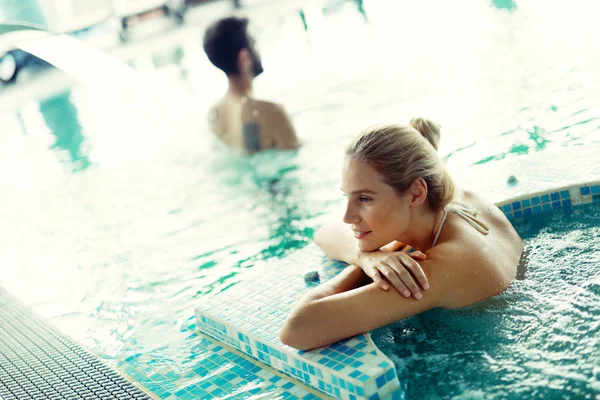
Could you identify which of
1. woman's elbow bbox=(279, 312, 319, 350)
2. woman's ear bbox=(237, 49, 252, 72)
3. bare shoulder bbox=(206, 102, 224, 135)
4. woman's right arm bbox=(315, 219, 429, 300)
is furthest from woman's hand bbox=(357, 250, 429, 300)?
bare shoulder bbox=(206, 102, 224, 135)

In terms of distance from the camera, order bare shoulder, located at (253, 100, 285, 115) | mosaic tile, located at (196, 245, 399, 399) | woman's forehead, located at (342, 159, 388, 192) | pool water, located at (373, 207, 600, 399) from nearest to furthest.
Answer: pool water, located at (373, 207, 600, 399)
mosaic tile, located at (196, 245, 399, 399)
woman's forehead, located at (342, 159, 388, 192)
bare shoulder, located at (253, 100, 285, 115)

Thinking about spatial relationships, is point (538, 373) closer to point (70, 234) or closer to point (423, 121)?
point (423, 121)

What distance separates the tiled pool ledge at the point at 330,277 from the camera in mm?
2549

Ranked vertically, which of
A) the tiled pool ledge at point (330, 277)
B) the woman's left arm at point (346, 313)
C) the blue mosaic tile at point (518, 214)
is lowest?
the blue mosaic tile at point (518, 214)

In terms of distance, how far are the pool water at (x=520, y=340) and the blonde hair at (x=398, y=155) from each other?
59cm

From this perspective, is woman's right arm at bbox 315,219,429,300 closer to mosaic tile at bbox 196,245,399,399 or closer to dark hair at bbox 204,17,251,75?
mosaic tile at bbox 196,245,399,399

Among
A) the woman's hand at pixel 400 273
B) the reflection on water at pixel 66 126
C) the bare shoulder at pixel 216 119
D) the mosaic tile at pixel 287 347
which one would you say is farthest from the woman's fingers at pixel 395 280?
the reflection on water at pixel 66 126

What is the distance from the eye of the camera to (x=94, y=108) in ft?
40.7

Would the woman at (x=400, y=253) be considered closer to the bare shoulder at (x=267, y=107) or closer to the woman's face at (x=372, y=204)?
the woman's face at (x=372, y=204)

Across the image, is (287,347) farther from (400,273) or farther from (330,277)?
(330,277)

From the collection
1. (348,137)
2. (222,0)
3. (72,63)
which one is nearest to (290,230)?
(348,137)

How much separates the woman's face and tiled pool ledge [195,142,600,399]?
0.46 meters

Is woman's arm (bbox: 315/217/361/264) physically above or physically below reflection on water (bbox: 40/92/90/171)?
below

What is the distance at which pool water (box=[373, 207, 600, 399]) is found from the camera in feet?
7.80
